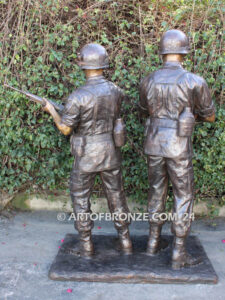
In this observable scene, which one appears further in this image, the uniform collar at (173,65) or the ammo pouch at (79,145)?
the ammo pouch at (79,145)

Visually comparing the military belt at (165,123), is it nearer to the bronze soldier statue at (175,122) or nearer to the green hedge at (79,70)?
the bronze soldier statue at (175,122)

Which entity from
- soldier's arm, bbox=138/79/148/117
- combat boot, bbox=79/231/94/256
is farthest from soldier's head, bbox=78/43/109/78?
combat boot, bbox=79/231/94/256

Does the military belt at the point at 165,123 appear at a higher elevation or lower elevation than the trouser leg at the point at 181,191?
higher

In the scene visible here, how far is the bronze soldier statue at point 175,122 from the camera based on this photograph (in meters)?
3.28

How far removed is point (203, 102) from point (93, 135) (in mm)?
1147

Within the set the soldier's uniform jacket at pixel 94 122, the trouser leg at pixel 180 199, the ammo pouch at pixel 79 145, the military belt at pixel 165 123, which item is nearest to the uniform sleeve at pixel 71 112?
the soldier's uniform jacket at pixel 94 122

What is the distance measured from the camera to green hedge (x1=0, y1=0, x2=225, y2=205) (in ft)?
14.7

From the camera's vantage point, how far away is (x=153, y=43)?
4.61 m

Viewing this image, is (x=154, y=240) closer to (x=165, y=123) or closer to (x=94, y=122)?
(x=165, y=123)

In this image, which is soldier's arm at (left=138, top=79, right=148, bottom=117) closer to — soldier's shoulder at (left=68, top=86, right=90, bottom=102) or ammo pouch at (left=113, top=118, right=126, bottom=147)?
ammo pouch at (left=113, top=118, right=126, bottom=147)

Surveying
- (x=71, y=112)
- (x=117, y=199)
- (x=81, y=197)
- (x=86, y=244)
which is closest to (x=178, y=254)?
(x=117, y=199)

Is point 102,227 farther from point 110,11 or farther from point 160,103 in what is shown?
point 110,11

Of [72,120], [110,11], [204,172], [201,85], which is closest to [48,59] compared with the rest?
[110,11]

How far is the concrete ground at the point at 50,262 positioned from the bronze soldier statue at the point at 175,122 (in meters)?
0.36
